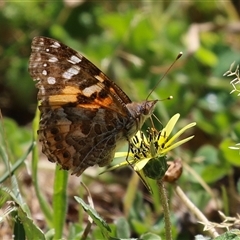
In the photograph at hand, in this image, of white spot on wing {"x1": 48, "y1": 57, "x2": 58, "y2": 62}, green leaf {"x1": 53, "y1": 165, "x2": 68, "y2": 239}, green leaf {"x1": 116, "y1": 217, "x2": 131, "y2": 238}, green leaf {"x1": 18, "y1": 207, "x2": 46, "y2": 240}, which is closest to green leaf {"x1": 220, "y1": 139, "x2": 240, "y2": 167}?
green leaf {"x1": 116, "y1": 217, "x2": 131, "y2": 238}

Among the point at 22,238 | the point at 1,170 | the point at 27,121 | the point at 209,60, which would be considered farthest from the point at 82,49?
the point at 22,238

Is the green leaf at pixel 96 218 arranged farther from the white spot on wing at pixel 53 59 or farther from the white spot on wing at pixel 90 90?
the white spot on wing at pixel 53 59

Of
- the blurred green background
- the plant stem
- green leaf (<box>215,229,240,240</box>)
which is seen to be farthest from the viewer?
the blurred green background

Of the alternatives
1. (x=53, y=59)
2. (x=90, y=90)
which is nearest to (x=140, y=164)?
(x=90, y=90)

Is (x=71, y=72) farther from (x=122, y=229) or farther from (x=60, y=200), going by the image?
(x=122, y=229)

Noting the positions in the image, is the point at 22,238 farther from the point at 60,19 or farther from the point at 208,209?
the point at 60,19

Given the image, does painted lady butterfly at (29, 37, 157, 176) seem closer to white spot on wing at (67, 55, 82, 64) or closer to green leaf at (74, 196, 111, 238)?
white spot on wing at (67, 55, 82, 64)
